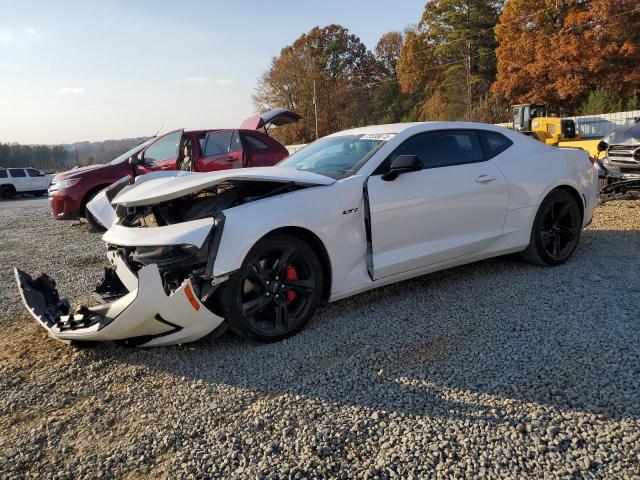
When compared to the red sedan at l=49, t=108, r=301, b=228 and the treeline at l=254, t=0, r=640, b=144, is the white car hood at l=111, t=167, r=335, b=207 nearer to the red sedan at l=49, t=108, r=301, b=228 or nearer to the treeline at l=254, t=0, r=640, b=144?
the red sedan at l=49, t=108, r=301, b=228

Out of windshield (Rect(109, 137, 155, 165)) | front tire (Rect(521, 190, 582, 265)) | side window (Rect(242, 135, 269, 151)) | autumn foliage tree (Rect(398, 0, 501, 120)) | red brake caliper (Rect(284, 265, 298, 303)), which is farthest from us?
autumn foliage tree (Rect(398, 0, 501, 120))

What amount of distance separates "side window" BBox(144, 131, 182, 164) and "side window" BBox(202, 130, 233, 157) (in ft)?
1.64

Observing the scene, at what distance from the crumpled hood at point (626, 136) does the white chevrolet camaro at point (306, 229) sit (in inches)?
170

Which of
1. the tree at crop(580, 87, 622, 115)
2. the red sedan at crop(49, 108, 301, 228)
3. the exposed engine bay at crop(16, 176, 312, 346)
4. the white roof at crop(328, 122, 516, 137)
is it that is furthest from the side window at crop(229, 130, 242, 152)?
the tree at crop(580, 87, 622, 115)

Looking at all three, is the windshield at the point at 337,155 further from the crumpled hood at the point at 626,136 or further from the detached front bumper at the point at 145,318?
the crumpled hood at the point at 626,136

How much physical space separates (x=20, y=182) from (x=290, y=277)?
2606cm

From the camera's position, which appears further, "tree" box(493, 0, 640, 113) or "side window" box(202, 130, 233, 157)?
"tree" box(493, 0, 640, 113)

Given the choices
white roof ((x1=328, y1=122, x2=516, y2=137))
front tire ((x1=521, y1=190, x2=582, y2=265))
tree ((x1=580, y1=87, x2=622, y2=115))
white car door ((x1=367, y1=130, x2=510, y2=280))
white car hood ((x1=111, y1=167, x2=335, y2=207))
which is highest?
tree ((x1=580, y1=87, x2=622, y2=115))

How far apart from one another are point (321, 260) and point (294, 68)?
4972 centimetres

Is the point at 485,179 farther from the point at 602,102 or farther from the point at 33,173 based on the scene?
the point at 602,102

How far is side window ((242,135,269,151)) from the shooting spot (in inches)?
360

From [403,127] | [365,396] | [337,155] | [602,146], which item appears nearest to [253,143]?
[337,155]

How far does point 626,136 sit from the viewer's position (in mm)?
8719

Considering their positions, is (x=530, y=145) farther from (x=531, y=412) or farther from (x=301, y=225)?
(x=531, y=412)
